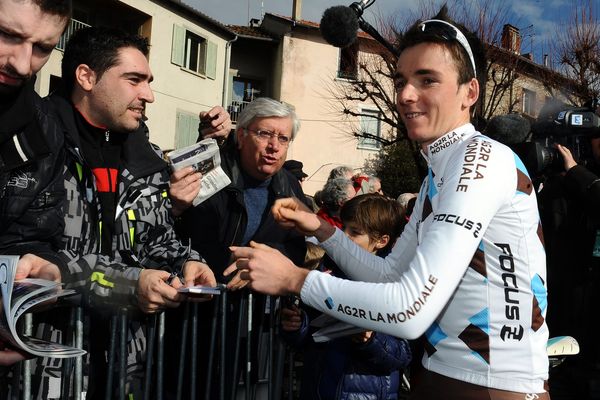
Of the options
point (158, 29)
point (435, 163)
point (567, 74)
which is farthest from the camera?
point (158, 29)

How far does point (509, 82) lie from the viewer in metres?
17.4

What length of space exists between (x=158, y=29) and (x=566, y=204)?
19.0m

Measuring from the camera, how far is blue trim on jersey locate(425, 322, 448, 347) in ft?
5.85

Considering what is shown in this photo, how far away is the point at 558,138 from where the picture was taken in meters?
4.23

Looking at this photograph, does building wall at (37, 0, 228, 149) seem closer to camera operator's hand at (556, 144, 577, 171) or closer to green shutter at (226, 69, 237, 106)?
green shutter at (226, 69, 237, 106)

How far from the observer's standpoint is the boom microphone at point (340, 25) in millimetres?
3469

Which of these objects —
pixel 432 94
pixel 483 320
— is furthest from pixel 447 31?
pixel 483 320

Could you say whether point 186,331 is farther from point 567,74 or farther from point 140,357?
point 567,74

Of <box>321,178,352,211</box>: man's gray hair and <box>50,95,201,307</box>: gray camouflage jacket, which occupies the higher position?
<box>321,178,352,211</box>: man's gray hair

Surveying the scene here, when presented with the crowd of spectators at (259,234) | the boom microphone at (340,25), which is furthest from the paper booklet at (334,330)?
the boom microphone at (340,25)

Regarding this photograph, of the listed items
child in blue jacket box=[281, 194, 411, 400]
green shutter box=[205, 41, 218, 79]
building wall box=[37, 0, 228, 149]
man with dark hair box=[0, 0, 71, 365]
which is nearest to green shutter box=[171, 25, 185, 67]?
building wall box=[37, 0, 228, 149]

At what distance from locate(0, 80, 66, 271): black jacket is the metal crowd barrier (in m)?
0.30

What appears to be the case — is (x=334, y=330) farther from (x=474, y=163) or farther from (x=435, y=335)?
(x=474, y=163)

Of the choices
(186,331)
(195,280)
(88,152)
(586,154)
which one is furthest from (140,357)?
(586,154)
